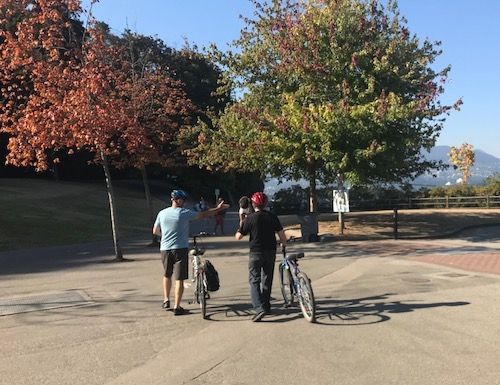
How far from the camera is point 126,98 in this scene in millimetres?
17547

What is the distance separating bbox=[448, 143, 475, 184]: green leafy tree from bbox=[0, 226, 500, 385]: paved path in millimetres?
57368

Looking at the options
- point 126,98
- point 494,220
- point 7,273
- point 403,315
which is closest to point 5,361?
point 403,315

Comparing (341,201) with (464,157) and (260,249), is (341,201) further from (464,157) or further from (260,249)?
(464,157)

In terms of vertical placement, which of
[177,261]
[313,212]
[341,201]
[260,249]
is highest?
[341,201]

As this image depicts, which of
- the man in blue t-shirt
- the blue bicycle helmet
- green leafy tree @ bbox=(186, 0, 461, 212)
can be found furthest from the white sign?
the blue bicycle helmet

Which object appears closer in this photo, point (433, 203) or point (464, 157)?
point (433, 203)

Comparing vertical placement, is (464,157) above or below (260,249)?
above

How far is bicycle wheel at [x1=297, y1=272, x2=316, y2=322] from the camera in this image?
7.27 m

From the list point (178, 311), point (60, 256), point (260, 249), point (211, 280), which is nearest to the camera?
point (260, 249)

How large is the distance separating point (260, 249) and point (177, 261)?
4.06ft

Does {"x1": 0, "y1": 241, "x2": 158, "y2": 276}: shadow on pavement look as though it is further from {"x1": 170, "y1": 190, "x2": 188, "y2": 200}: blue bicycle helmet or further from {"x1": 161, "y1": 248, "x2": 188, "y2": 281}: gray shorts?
{"x1": 170, "y1": 190, "x2": 188, "y2": 200}: blue bicycle helmet

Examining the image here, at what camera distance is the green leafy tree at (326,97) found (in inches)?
706

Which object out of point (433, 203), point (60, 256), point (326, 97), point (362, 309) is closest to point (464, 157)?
point (433, 203)

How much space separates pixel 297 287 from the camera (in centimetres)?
774
